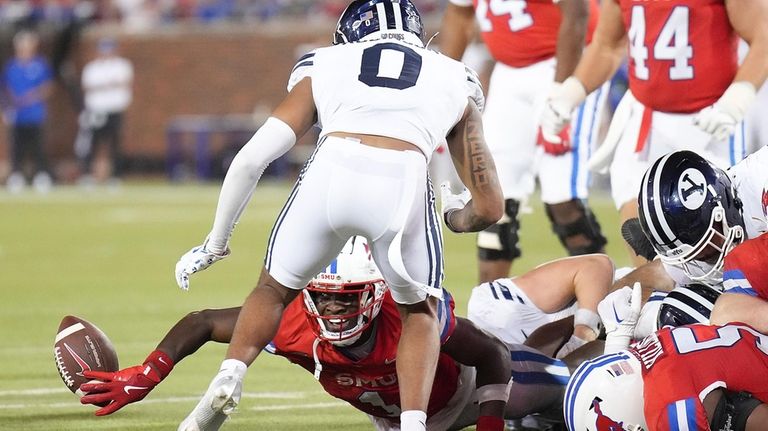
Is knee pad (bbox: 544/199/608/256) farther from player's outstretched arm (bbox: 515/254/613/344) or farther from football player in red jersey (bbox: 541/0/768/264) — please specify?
player's outstretched arm (bbox: 515/254/613/344)

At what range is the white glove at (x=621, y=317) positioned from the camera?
465 centimetres

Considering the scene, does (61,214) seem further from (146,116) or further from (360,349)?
Result: (360,349)

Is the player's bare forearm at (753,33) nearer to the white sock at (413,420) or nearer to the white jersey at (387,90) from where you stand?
the white jersey at (387,90)

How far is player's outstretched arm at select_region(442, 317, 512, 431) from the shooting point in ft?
15.2

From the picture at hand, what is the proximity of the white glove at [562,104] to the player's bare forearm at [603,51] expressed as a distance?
0.05 metres

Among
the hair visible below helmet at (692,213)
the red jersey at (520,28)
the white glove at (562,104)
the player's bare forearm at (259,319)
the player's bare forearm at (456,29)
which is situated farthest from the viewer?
the player's bare forearm at (456,29)

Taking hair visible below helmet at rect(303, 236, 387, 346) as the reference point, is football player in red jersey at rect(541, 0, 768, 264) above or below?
above

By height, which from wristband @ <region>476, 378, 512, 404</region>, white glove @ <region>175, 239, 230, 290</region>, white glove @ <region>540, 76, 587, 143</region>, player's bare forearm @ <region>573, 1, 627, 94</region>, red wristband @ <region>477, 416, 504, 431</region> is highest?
player's bare forearm @ <region>573, 1, 627, 94</region>

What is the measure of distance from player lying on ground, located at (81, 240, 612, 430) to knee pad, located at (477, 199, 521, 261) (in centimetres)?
224

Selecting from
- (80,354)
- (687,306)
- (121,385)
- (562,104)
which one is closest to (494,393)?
(687,306)

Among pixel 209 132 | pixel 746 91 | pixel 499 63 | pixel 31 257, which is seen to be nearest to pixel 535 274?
pixel 746 91

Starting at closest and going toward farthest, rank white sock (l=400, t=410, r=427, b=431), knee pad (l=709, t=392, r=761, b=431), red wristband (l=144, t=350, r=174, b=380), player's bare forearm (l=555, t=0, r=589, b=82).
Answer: knee pad (l=709, t=392, r=761, b=431) → white sock (l=400, t=410, r=427, b=431) → red wristband (l=144, t=350, r=174, b=380) → player's bare forearm (l=555, t=0, r=589, b=82)

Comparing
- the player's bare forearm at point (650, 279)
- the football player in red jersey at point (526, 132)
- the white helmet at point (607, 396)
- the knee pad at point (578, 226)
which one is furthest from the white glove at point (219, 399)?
the knee pad at point (578, 226)

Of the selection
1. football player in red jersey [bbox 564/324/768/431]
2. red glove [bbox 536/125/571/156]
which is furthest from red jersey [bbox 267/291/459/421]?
red glove [bbox 536/125/571/156]
